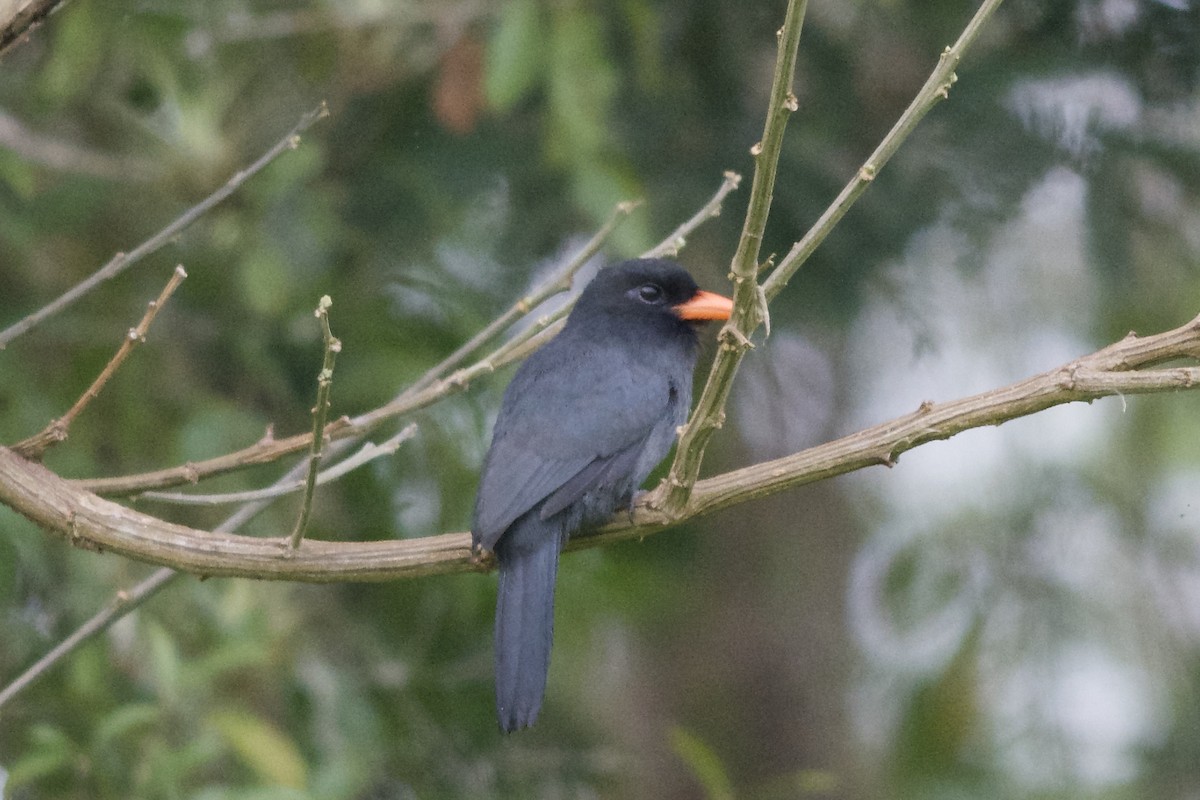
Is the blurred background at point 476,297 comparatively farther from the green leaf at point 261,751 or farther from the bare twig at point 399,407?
the bare twig at point 399,407

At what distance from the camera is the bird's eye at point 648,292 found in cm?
440

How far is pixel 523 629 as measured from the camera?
3.39 m

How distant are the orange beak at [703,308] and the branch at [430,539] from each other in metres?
1.28

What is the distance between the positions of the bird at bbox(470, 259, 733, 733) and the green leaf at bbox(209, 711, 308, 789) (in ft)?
3.16

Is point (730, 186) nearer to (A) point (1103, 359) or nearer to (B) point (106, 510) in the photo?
(A) point (1103, 359)

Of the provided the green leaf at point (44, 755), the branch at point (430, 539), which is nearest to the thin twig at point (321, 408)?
the branch at point (430, 539)

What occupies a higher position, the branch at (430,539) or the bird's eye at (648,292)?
the bird's eye at (648,292)

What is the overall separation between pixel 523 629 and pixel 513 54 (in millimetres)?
1789

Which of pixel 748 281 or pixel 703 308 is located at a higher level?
pixel 703 308

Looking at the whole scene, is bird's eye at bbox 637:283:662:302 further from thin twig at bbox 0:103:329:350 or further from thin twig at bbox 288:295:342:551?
thin twig at bbox 288:295:342:551

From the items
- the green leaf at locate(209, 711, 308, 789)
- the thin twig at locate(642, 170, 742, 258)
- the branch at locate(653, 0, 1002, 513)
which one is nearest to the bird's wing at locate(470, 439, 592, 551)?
the thin twig at locate(642, 170, 742, 258)

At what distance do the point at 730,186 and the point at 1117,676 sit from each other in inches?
163

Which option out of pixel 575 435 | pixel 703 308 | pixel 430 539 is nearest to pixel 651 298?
pixel 703 308

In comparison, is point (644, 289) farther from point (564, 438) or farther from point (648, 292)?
point (564, 438)
